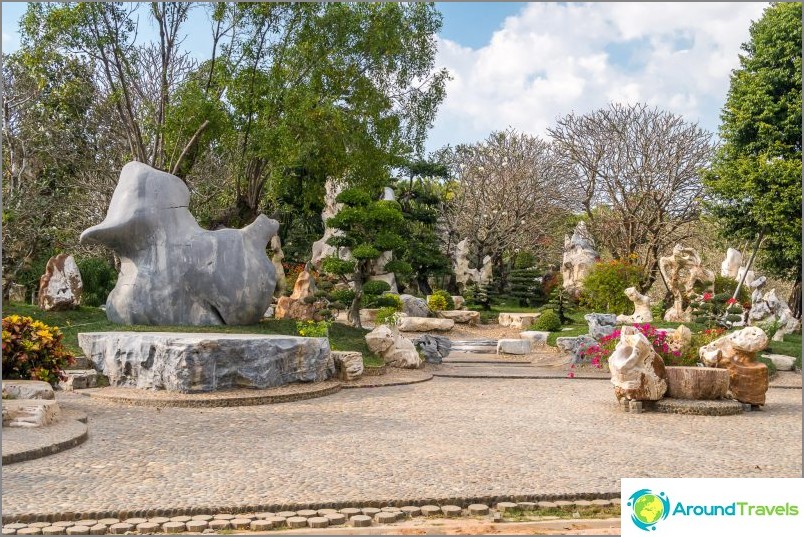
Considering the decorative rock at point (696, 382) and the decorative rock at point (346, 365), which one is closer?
the decorative rock at point (696, 382)

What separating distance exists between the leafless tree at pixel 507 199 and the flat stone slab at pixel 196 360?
77.1 feet

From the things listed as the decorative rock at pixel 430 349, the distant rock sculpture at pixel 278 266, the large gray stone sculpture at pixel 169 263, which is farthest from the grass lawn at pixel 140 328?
the distant rock sculpture at pixel 278 266

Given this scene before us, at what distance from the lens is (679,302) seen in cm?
2225

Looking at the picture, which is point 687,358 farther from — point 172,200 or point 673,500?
point 172,200

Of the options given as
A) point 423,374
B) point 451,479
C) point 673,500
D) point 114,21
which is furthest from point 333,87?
point 673,500

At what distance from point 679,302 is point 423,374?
11146mm

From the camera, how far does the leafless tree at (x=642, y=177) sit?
2988cm

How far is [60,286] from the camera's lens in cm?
1628

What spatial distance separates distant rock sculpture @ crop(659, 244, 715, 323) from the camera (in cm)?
2178

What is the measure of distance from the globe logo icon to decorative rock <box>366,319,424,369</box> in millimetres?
10807

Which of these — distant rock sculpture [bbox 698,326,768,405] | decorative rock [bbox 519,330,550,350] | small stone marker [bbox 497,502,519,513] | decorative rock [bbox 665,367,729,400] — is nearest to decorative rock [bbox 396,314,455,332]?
decorative rock [bbox 519,330,550,350]

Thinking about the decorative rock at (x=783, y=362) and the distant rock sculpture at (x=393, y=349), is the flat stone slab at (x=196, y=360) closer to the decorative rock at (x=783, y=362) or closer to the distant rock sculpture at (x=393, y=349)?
the distant rock sculpture at (x=393, y=349)

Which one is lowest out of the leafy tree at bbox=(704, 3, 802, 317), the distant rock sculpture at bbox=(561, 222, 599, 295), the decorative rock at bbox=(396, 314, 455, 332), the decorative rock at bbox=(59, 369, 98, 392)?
the decorative rock at bbox=(59, 369, 98, 392)

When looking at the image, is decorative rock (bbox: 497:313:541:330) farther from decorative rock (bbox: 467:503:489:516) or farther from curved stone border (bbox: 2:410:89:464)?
decorative rock (bbox: 467:503:489:516)
